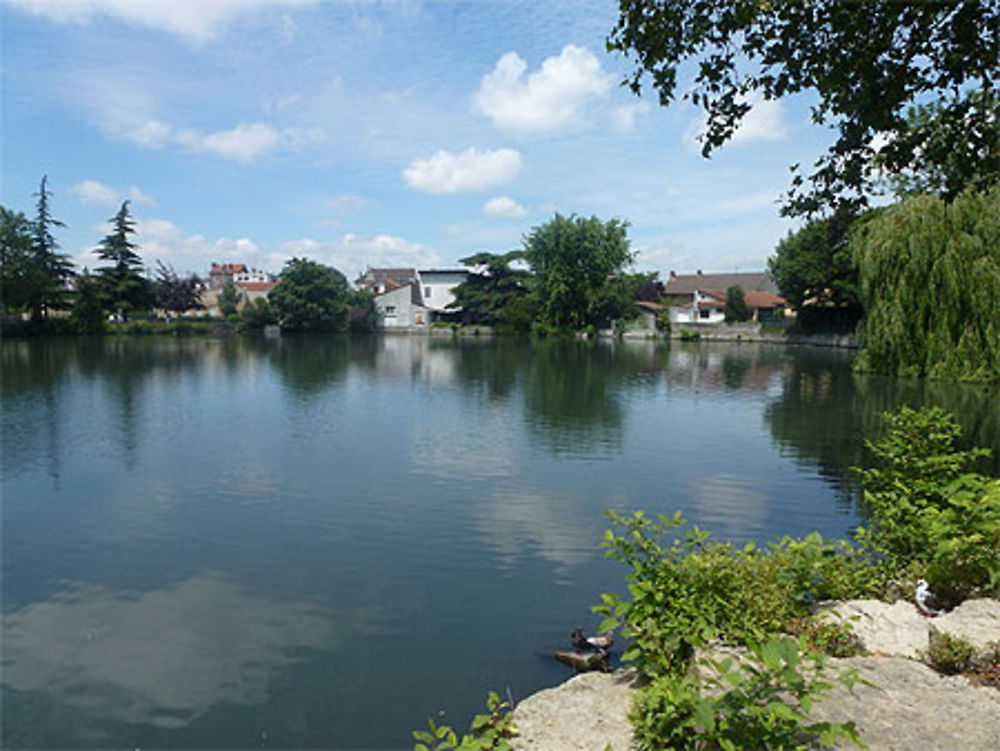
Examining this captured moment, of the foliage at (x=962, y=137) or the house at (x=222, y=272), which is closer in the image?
the foliage at (x=962, y=137)

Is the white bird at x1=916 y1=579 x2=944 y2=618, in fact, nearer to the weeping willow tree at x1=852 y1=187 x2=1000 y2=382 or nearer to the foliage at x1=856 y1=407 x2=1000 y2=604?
the foliage at x1=856 y1=407 x2=1000 y2=604

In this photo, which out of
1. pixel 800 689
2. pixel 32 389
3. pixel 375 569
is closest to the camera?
pixel 800 689

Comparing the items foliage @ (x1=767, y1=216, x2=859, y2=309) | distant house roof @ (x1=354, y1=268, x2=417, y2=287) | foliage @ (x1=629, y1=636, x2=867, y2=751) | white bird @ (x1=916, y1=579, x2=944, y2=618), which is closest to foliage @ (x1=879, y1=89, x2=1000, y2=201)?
white bird @ (x1=916, y1=579, x2=944, y2=618)

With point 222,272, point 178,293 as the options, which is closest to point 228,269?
point 222,272

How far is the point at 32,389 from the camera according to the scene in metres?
26.1

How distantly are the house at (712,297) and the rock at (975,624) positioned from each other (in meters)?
74.3

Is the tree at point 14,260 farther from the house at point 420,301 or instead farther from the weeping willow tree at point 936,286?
the weeping willow tree at point 936,286

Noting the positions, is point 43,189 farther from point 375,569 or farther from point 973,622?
point 973,622

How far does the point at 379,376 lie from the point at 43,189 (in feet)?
Result: 184

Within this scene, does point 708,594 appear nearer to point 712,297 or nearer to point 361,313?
point 361,313

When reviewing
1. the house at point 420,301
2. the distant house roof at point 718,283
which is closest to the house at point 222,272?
the house at point 420,301

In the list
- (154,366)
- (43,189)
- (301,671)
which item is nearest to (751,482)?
(301,671)

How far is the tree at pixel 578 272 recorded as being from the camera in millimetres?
73625

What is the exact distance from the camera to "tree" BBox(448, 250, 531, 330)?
262 feet
